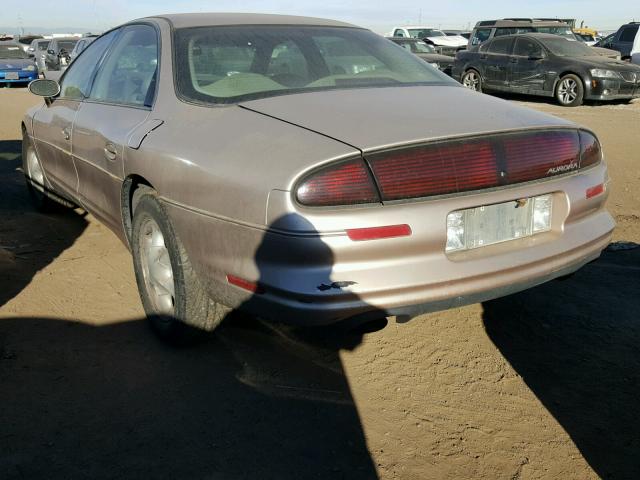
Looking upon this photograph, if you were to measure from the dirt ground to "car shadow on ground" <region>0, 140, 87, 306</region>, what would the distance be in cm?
10

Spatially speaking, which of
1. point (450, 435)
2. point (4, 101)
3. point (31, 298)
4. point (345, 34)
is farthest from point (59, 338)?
point (4, 101)

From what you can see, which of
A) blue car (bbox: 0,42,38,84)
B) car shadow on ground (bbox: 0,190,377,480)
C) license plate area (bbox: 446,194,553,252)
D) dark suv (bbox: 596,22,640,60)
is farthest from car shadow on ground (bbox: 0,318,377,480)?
dark suv (bbox: 596,22,640,60)

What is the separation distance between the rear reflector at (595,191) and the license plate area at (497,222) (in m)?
0.26

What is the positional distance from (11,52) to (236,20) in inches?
882

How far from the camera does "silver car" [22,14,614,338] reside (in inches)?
94.3

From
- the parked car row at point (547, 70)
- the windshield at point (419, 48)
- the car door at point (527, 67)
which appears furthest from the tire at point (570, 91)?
the windshield at point (419, 48)

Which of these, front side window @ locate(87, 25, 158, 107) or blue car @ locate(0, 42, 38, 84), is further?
blue car @ locate(0, 42, 38, 84)

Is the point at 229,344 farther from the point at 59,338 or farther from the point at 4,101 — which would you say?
the point at 4,101

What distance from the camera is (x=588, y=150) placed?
117 inches

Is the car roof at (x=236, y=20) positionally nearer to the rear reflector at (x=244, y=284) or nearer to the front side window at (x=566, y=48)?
the rear reflector at (x=244, y=284)

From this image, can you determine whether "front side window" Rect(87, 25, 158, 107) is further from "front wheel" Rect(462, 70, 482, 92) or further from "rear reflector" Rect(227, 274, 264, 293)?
"front wheel" Rect(462, 70, 482, 92)

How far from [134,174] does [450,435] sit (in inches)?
76.1

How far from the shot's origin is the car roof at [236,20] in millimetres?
3623

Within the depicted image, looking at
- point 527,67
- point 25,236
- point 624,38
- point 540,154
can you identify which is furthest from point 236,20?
point 624,38
